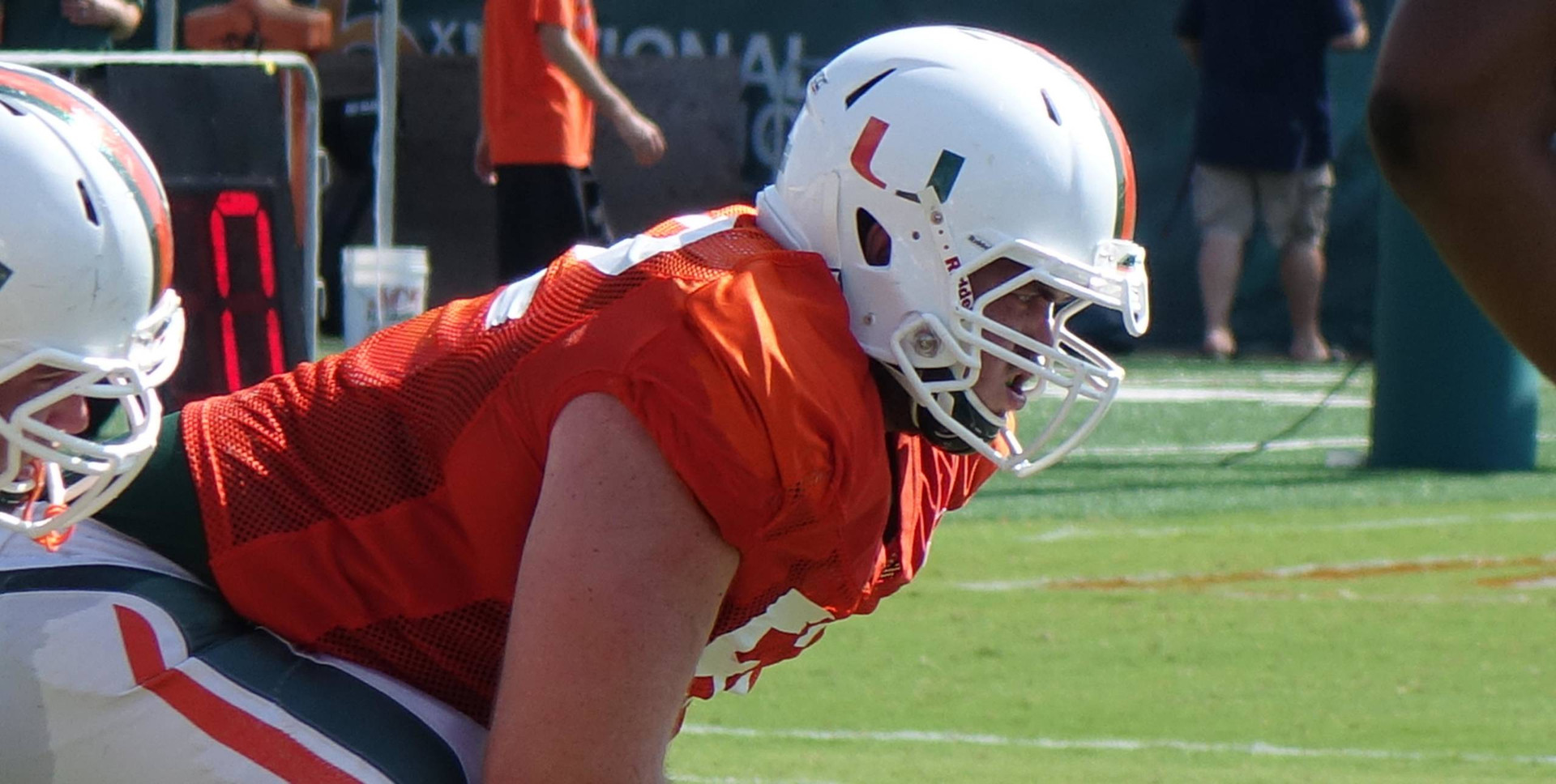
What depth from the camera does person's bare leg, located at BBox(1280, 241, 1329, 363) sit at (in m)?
11.4

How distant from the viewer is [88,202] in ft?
8.78

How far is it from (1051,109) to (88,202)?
1035 mm

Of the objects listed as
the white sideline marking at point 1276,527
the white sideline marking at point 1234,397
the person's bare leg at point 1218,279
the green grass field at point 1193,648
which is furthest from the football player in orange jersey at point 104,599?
the person's bare leg at point 1218,279

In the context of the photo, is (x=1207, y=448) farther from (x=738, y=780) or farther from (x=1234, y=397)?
(x=738, y=780)

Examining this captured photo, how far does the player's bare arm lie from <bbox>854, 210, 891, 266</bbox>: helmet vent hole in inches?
15.8

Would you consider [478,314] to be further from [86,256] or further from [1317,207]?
[1317,207]

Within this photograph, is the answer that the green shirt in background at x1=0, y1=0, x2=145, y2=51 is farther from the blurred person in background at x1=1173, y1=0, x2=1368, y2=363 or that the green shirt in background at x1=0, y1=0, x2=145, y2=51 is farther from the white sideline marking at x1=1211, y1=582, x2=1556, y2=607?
the blurred person in background at x1=1173, y1=0, x2=1368, y2=363

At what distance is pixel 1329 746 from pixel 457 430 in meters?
2.22

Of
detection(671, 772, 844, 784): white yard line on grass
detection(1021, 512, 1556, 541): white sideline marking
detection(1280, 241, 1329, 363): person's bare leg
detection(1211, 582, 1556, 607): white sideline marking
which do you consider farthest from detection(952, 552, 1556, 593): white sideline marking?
detection(1280, 241, 1329, 363): person's bare leg

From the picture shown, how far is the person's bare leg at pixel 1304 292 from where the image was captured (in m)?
11.4

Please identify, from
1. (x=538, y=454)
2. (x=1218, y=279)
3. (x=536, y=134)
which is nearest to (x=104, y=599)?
(x=538, y=454)

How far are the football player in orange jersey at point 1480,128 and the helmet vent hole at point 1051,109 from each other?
1.63ft

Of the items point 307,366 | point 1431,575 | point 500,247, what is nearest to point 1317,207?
point 500,247

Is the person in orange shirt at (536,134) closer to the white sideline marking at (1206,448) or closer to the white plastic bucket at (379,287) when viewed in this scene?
the white plastic bucket at (379,287)
